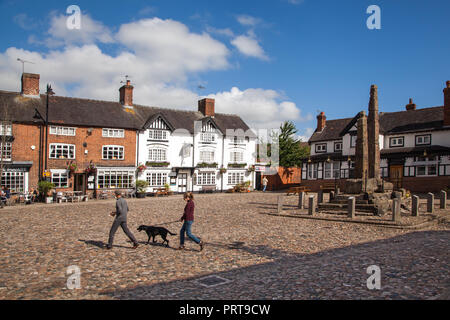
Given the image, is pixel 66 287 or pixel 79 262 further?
pixel 79 262

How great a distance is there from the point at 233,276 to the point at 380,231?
835cm

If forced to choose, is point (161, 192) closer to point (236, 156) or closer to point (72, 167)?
point (72, 167)

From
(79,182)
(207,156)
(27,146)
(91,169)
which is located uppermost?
(27,146)

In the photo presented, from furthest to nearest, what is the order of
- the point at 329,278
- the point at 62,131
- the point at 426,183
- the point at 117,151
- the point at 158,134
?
the point at 158,134
the point at 117,151
the point at 426,183
the point at 62,131
the point at 329,278

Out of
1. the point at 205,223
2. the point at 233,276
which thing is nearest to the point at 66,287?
the point at 233,276

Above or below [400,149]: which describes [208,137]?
above

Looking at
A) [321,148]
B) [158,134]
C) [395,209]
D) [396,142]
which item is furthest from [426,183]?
[158,134]

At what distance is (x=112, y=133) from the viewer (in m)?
33.8

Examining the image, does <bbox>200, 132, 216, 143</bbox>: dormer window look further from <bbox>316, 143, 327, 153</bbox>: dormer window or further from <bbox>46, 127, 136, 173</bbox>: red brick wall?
<bbox>316, 143, 327, 153</bbox>: dormer window

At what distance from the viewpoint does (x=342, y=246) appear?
446 inches

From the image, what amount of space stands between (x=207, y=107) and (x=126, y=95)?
9.71 meters

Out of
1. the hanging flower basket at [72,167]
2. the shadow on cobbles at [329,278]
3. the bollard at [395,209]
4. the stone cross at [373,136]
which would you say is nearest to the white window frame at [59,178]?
the hanging flower basket at [72,167]

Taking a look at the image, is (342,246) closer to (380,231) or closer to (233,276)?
(380,231)

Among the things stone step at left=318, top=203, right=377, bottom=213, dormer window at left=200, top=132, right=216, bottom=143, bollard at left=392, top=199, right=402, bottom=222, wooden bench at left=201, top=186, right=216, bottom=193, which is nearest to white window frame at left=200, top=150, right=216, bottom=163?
dormer window at left=200, top=132, right=216, bottom=143
